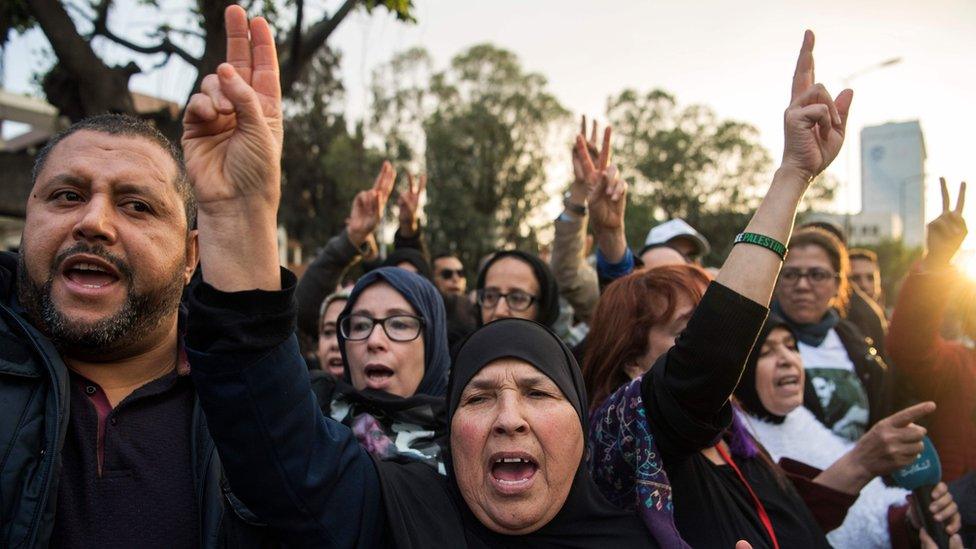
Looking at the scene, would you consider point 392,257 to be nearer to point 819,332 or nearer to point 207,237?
point 819,332

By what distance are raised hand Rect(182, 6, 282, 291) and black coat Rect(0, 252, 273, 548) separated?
1.84 ft

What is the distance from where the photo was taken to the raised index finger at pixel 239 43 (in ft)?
4.62

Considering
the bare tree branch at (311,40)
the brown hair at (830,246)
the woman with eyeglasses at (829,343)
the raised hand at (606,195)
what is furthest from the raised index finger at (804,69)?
the bare tree branch at (311,40)

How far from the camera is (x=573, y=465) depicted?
1.81 meters

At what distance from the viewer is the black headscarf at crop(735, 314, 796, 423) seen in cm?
280

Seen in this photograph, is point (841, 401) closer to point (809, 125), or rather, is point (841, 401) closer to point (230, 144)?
point (809, 125)

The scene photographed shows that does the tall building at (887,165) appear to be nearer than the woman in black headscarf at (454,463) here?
No

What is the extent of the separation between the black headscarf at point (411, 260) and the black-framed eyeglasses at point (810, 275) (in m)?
2.21

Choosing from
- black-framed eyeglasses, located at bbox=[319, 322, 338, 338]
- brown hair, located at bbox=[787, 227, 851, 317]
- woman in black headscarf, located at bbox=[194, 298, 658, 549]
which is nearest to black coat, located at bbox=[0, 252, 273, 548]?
woman in black headscarf, located at bbox=[194, 298, 658, 549]

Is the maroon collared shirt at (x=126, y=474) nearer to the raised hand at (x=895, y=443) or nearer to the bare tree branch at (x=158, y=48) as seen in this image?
the raised hand at (x=895, y=443)

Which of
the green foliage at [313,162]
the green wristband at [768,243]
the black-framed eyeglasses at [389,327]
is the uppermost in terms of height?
the green foliage at [313,162]

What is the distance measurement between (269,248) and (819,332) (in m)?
3.20

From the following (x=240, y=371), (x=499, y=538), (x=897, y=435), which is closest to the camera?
(x=240, y=371)

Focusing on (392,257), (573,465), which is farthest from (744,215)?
(573,465)
